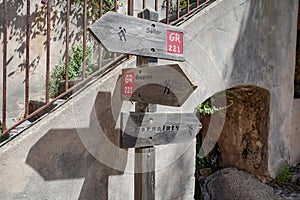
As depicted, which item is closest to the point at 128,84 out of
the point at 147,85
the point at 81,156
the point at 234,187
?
the point at 147,85

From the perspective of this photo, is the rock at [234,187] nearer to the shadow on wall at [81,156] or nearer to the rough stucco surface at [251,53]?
the rough stucco surface at [251,53]

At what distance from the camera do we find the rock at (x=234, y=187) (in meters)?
3.58

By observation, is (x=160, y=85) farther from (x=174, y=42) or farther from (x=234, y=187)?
(x=234, y=187)

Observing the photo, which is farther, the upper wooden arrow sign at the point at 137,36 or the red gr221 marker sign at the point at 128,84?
the red gr221 marker sign at the point at 128,84

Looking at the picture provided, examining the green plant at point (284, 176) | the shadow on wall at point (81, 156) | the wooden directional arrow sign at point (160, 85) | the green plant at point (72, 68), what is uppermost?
the green plant at point (72, 68)

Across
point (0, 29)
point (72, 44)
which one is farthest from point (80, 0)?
point (0, 29)

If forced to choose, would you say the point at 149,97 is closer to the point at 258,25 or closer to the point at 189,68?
the point at 189,68

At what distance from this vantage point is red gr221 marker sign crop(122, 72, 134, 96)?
1.90 metres

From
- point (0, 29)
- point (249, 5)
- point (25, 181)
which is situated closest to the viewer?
point (25, 181)

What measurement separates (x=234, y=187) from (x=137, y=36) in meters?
2.76

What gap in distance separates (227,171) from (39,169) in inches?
120

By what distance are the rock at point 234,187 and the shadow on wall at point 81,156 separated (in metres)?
2.12

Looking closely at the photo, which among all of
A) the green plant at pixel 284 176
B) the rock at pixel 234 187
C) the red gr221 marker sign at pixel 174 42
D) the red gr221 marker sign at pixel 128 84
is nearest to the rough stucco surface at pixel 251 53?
the green plant at pixel 284 176

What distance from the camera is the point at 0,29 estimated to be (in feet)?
11.2
